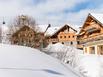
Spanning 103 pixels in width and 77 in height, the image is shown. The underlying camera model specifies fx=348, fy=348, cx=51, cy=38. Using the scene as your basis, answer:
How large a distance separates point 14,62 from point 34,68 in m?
0.13

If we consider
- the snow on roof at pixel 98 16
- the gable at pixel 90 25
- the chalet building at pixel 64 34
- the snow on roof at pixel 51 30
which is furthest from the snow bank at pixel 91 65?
the snow on roof at pixel 51 30

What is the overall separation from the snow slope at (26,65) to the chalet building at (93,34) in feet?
113

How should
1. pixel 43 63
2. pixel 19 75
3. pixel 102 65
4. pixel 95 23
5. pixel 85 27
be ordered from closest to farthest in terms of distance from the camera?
pixel 19 75
pixel 43 63
pixel 102 65
pixel 95 23
pixel 85 27

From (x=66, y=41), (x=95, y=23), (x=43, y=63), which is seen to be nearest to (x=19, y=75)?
(x=43, y=63)

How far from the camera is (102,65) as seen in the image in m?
13.6

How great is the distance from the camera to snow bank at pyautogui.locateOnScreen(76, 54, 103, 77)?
12695 millimetres

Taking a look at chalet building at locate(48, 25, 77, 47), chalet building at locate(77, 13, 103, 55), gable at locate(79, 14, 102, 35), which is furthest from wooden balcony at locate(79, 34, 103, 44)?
chalet building at locate(48, 25, 77, 47)

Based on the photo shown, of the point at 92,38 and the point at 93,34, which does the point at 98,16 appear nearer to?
the point at 93,34

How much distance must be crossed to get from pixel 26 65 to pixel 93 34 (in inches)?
1569

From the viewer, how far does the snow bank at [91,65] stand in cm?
1270

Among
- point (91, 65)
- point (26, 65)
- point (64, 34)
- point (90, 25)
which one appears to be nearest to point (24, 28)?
point (90, 25)

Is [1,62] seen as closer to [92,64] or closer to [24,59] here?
[24,59]

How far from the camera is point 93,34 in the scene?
4159cm

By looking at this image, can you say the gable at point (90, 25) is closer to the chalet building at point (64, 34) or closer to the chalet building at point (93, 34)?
the chalet building at point (93, 34)
